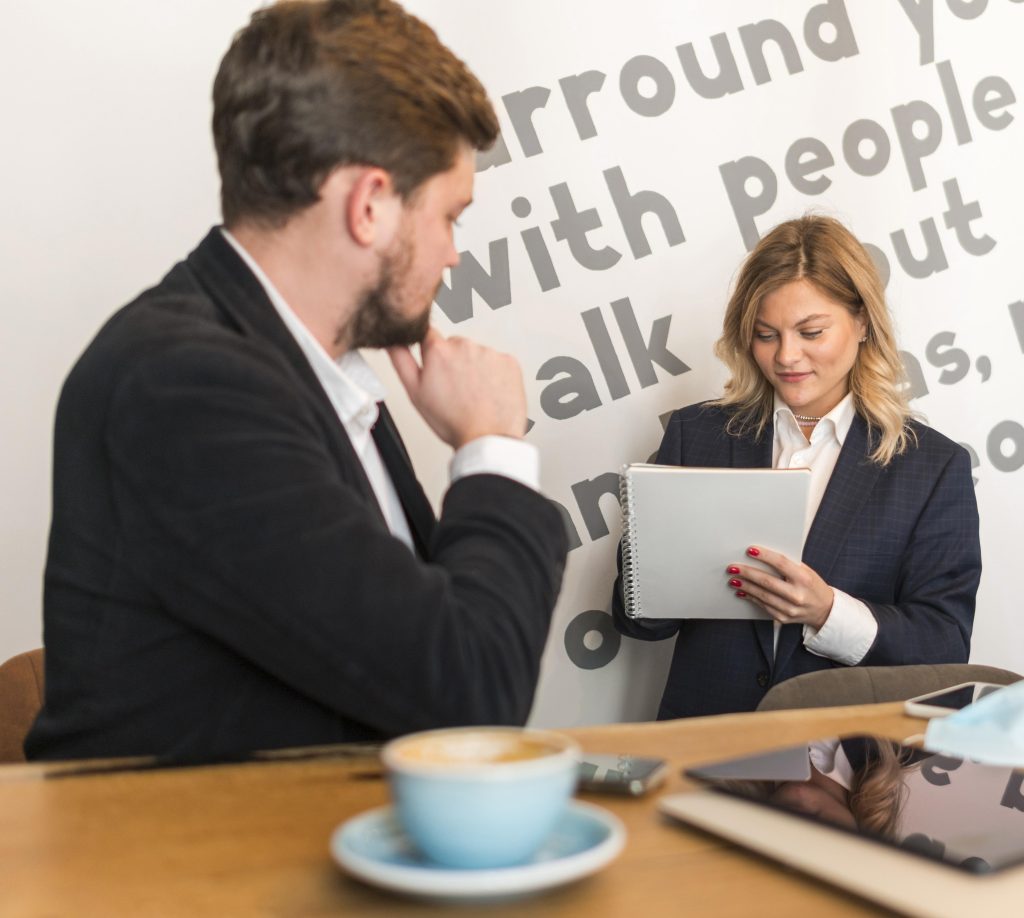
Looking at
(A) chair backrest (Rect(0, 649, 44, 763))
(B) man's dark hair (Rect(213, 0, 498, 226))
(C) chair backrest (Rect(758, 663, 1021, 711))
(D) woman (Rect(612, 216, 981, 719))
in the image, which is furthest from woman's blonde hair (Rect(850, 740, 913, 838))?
(D) woman (Rect(612, 216, 981, 719))

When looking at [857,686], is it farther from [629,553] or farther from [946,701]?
[629,553]

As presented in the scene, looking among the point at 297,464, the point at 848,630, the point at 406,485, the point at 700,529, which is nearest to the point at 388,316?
the point at 406,485

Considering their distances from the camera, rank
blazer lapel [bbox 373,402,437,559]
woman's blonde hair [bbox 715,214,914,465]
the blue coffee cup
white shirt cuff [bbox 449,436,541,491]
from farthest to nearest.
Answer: woman's blonde hair [bbox 715,214,914,465]
blazer lapel [bbox 373,402,437,559]
white shirt cuff [bbox 449,436,541,491]
the blue coffee cup

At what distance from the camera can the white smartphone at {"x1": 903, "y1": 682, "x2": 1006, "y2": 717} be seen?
1.14 metres

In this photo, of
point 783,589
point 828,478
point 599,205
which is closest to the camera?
point 783,589

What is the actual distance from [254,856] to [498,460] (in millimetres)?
466

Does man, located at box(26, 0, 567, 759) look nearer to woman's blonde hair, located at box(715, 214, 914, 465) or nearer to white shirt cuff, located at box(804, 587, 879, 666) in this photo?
white shirt cuff, located at box(804, 587, 879, 666)

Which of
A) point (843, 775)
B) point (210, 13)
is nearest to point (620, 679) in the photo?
point (210, 13)

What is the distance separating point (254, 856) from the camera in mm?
711

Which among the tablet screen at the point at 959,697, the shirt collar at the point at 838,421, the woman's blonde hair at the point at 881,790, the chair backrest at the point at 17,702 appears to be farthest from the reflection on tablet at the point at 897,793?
the shirt collar at the point at 838,421

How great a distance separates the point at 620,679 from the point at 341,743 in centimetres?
173

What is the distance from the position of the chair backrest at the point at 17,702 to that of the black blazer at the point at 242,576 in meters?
0.46

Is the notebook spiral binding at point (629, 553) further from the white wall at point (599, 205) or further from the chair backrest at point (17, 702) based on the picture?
the chair backrest at point (17, 702)

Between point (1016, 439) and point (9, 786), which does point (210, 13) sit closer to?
point (9, 786)
